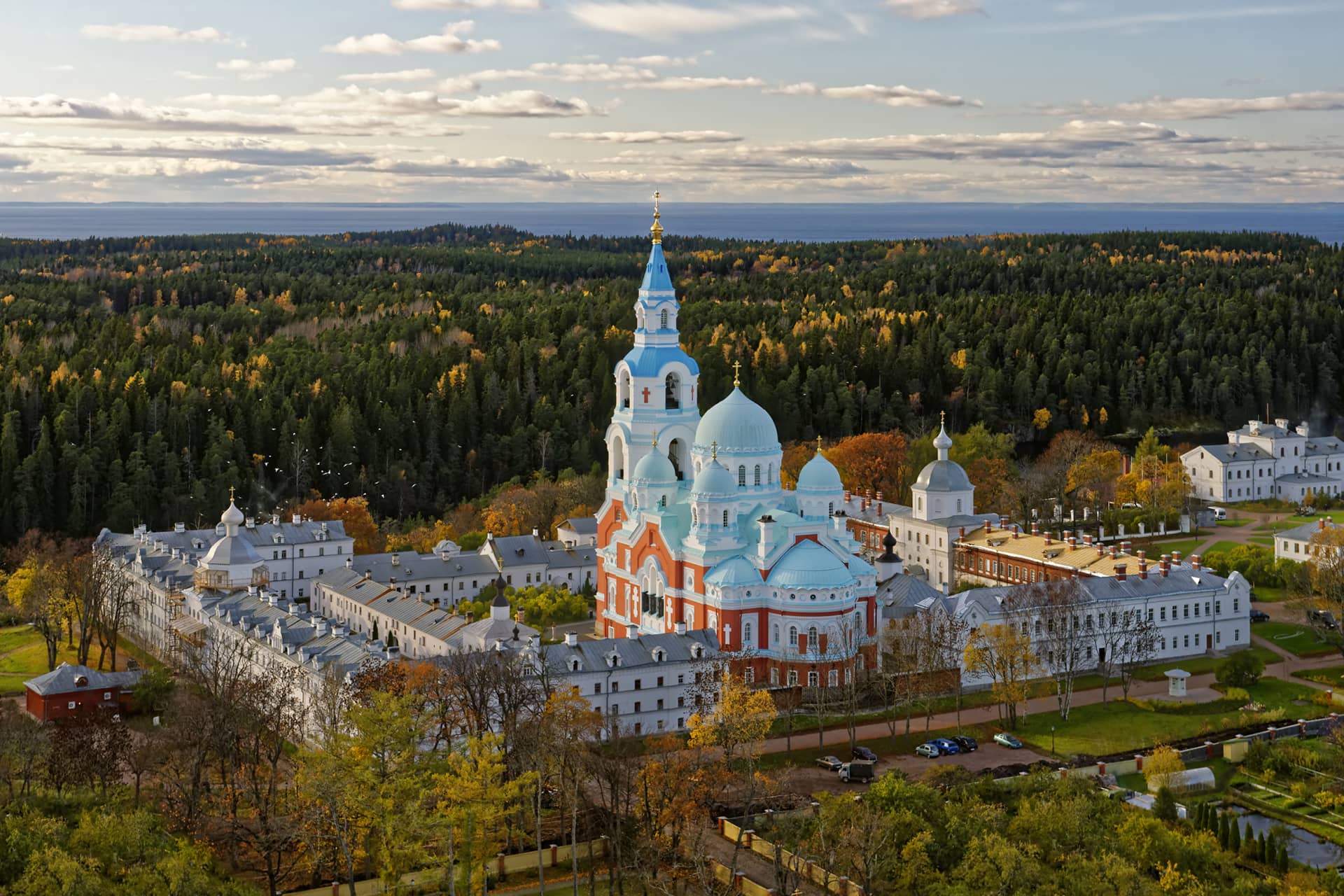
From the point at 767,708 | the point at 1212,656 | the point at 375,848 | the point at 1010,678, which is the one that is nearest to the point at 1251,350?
the point at 1212,656

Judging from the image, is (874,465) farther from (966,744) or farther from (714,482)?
(966,744)

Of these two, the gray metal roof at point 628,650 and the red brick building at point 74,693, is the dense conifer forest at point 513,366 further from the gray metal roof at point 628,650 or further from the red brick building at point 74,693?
the gray metal roof at point 628,650

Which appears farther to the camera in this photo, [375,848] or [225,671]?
[225,671]

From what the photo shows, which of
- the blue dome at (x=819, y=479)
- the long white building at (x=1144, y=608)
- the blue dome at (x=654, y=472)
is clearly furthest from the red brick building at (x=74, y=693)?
the long white building at (x=1144, y=608)

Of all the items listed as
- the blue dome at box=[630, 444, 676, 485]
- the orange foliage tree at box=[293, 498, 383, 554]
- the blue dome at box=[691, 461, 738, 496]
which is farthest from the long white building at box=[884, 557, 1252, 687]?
the orange foliage tree at box=[293, 498, 383, 554]

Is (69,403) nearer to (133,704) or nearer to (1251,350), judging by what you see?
(133,704)

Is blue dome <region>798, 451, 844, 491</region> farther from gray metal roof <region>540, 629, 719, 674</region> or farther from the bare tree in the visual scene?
the bare tree
